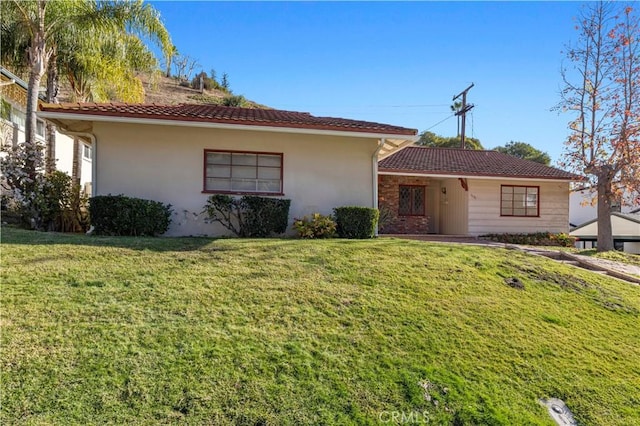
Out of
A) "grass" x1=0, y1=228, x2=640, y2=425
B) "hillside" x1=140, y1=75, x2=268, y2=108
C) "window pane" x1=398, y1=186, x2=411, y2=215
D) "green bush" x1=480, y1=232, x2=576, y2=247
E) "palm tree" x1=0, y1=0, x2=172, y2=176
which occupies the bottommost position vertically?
"grass" x1=0, y1=228, x2=640, y2=425

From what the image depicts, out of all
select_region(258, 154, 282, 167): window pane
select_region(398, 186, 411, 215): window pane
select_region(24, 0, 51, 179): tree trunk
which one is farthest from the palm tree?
select_region(398, 186, 411, 215): window pane

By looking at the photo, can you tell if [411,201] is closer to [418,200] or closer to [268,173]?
[418,200]

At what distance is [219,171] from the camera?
10320 mm

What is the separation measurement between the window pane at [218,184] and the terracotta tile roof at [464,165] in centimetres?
695

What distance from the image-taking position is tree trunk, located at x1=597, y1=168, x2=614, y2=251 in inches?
553

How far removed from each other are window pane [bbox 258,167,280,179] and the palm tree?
5833mm

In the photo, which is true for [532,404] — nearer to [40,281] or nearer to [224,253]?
[224,253]

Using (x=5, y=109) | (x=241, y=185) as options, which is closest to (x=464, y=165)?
(x=241, y=185)

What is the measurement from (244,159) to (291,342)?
7.00 m

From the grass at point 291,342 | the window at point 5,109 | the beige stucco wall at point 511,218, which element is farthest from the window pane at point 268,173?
the beige stucco wall at point 511,218

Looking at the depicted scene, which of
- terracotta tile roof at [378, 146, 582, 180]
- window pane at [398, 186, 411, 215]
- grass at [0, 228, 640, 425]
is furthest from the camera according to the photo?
window pane at [398, 186, 411, 215]

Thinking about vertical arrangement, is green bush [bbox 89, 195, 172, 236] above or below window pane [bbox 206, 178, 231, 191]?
below

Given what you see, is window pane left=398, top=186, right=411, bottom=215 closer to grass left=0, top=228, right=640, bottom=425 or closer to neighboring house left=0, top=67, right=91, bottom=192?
grass left=0, top=228, right=640, bottom=425

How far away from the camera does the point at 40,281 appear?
195 inches
